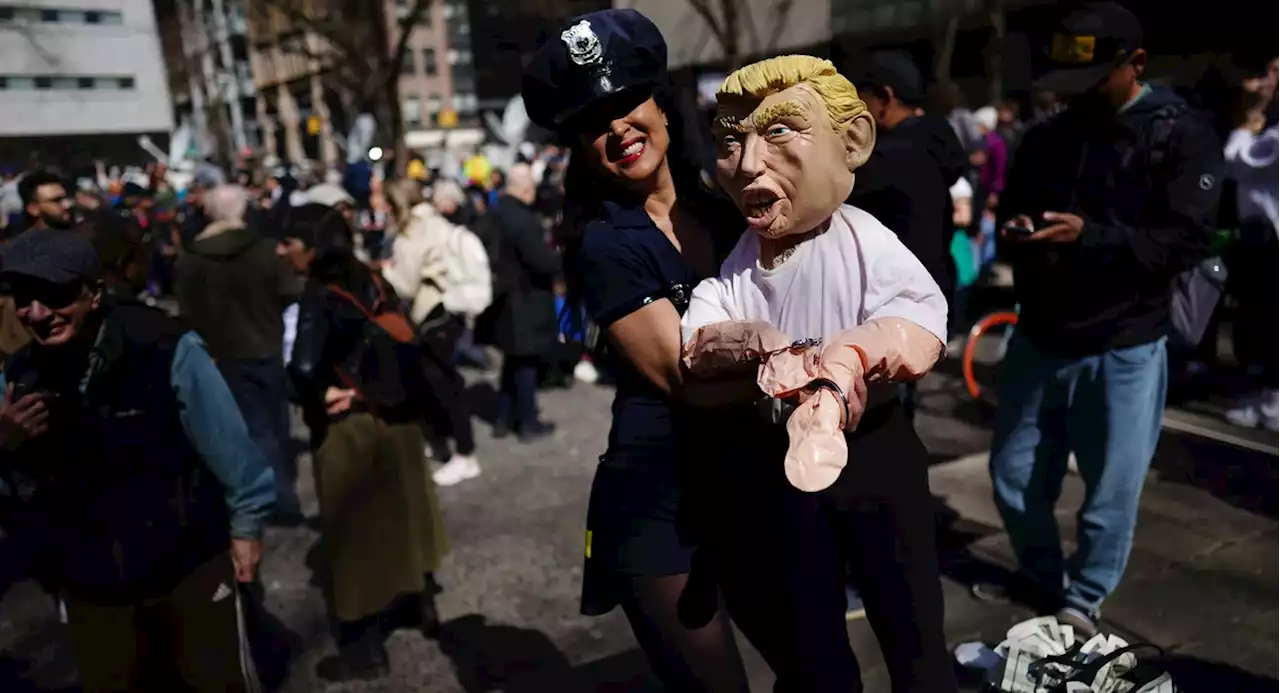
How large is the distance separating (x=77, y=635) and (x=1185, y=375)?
6.66 metres

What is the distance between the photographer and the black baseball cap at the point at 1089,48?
9.43 ft

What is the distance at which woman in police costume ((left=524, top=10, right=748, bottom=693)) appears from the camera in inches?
72.5

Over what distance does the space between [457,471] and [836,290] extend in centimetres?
465

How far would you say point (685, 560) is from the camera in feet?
6.51

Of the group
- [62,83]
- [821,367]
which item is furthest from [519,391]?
[62,83]

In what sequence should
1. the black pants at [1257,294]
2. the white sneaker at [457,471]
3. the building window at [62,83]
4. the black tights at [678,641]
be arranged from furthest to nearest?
the building window at [62,83] < the white sneaker at [457,471] < the black pants at [1257,294] < the black tights at [678,641]

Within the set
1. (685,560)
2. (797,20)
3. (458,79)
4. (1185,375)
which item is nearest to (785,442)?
(685,560)

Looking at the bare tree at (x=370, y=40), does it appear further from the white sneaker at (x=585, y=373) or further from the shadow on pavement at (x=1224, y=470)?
the shadow on pavement at (x=1224, y=470)

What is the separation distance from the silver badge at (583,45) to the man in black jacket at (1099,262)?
173 cm

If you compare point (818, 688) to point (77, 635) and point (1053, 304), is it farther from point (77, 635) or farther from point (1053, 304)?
point (77, 635)

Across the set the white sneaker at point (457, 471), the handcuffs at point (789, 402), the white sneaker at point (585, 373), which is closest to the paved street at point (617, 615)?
the white sneaker at point (457, 471)

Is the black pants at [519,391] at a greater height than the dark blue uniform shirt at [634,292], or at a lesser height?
lesser

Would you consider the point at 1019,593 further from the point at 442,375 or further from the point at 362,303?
the point at 362,303

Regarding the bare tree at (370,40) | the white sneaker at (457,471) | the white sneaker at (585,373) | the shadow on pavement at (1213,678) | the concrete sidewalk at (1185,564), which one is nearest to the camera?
Result: the shadow on pavement at (1213,678)
